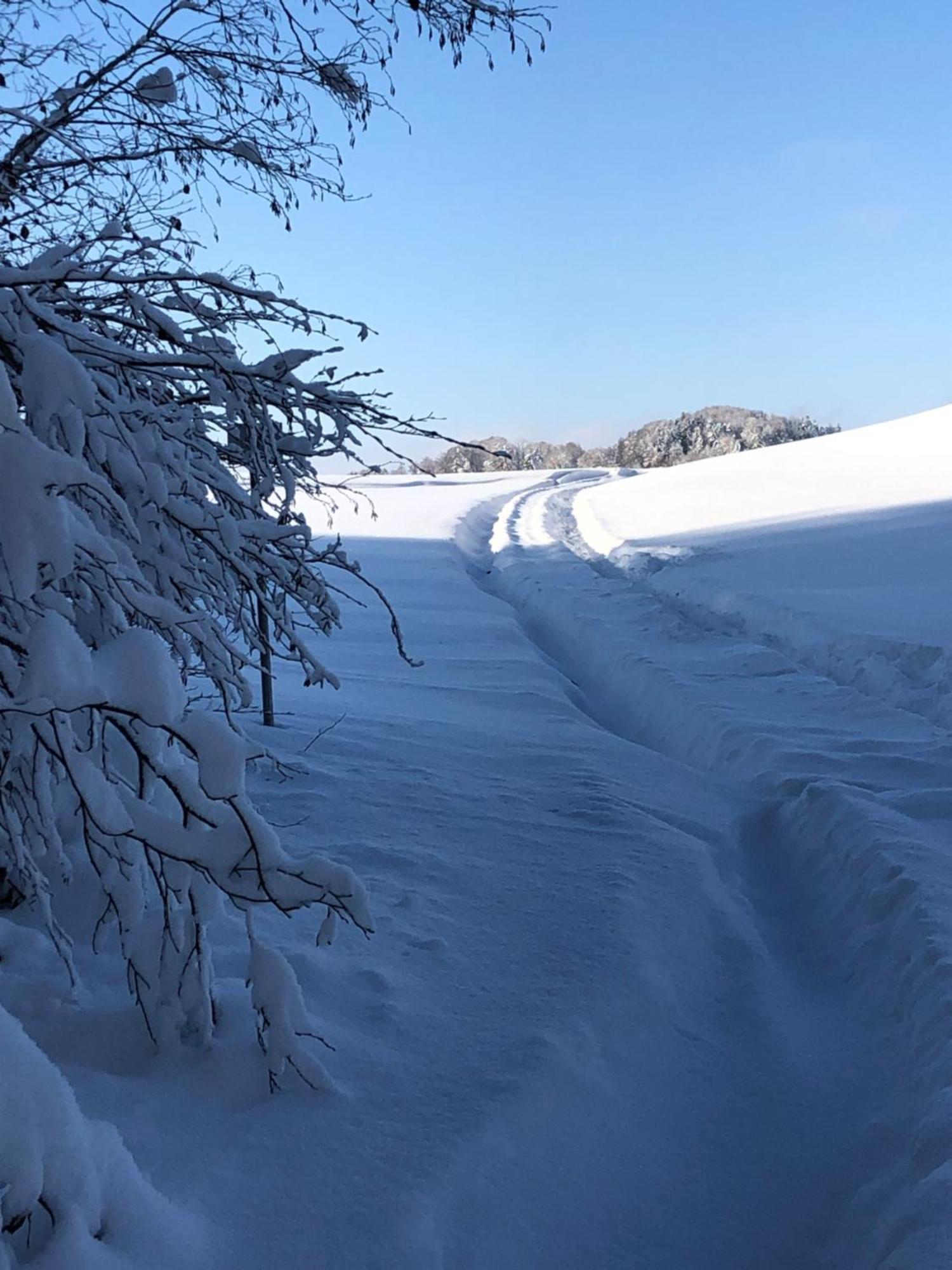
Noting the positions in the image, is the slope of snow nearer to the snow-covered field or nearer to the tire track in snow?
the snow-covered field

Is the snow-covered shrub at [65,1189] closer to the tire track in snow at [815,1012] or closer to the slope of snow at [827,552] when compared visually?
the tire track in snow at [815,1012]

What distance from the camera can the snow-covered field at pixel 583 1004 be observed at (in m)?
2.48

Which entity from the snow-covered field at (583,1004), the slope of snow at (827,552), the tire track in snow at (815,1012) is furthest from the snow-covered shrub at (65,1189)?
the slope of snow at (827,552)

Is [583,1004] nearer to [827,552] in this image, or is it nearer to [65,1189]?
[65,1189]

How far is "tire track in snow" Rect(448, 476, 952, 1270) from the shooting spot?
2658 mm

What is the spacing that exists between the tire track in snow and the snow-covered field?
0.01m

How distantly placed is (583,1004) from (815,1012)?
1.02m

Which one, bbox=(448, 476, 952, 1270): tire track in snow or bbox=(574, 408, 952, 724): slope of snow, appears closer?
bbox=(448, 476, 952, 1270): tire track in snow

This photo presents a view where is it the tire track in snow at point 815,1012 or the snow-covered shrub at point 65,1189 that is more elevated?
the snow-covered shrub at point 65,1189

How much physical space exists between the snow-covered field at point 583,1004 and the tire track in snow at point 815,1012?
0.01 m

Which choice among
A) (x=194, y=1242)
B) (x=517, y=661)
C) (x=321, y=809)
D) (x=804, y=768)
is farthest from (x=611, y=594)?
(x=194, y=1242)

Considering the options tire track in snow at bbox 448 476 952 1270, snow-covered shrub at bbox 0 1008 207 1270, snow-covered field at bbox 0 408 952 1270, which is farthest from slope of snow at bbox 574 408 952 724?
snow-covered shrub at bbox 0 1008 207 1270

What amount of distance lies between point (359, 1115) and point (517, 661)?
6.97 m

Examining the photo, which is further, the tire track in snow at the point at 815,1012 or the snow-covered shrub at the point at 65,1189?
the tire track in snow at the point at 815,1012
